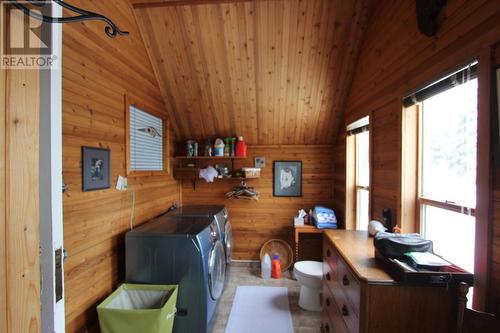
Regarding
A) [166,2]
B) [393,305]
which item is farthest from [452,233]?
[166,2]

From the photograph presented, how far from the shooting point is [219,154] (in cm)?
328

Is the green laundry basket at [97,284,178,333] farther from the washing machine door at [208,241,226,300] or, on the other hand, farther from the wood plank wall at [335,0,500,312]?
the wood plank wall at [335,0,500,312]

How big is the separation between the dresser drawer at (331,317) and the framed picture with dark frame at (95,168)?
1828 millimetres

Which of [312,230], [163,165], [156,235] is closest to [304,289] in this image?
[312,230]

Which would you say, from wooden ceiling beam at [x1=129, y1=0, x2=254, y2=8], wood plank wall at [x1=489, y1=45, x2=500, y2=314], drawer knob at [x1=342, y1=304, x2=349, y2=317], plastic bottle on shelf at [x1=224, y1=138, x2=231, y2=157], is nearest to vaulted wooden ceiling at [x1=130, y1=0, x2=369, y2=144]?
wooden ceiling beam at [x1=129, y1=0, x2=254, y2=8]

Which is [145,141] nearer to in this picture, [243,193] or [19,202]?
[243,193]

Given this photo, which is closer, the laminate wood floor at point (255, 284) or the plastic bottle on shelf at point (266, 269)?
the laminate wood floor at point (255, 284)

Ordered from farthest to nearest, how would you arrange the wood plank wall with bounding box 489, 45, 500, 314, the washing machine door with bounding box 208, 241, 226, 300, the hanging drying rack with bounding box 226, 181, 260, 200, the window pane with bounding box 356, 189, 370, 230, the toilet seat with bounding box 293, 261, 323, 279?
the hanging drying rack with bounding box 226, 181, 260, 200
the window pane with bounding box 356, 189, 370, 230
the toilet seat with bounding box 293, 261, 323, 279
the washing machine door with bounding box 208, 241, 226, 300
the wood plank wall with bounding box 489, 45, 500, 314

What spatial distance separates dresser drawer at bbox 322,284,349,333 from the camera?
143cm

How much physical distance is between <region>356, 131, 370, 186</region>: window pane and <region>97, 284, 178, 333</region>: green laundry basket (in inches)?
85.3

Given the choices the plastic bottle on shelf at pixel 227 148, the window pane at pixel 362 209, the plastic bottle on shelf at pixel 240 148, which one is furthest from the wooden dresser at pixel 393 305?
the plastic bottle on shelf at pixel 227 148

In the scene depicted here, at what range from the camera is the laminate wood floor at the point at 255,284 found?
2234 mm

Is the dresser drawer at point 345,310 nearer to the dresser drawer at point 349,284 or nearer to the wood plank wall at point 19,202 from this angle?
the dresser drawer at point 349,284

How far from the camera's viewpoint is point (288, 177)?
3.52 metres
